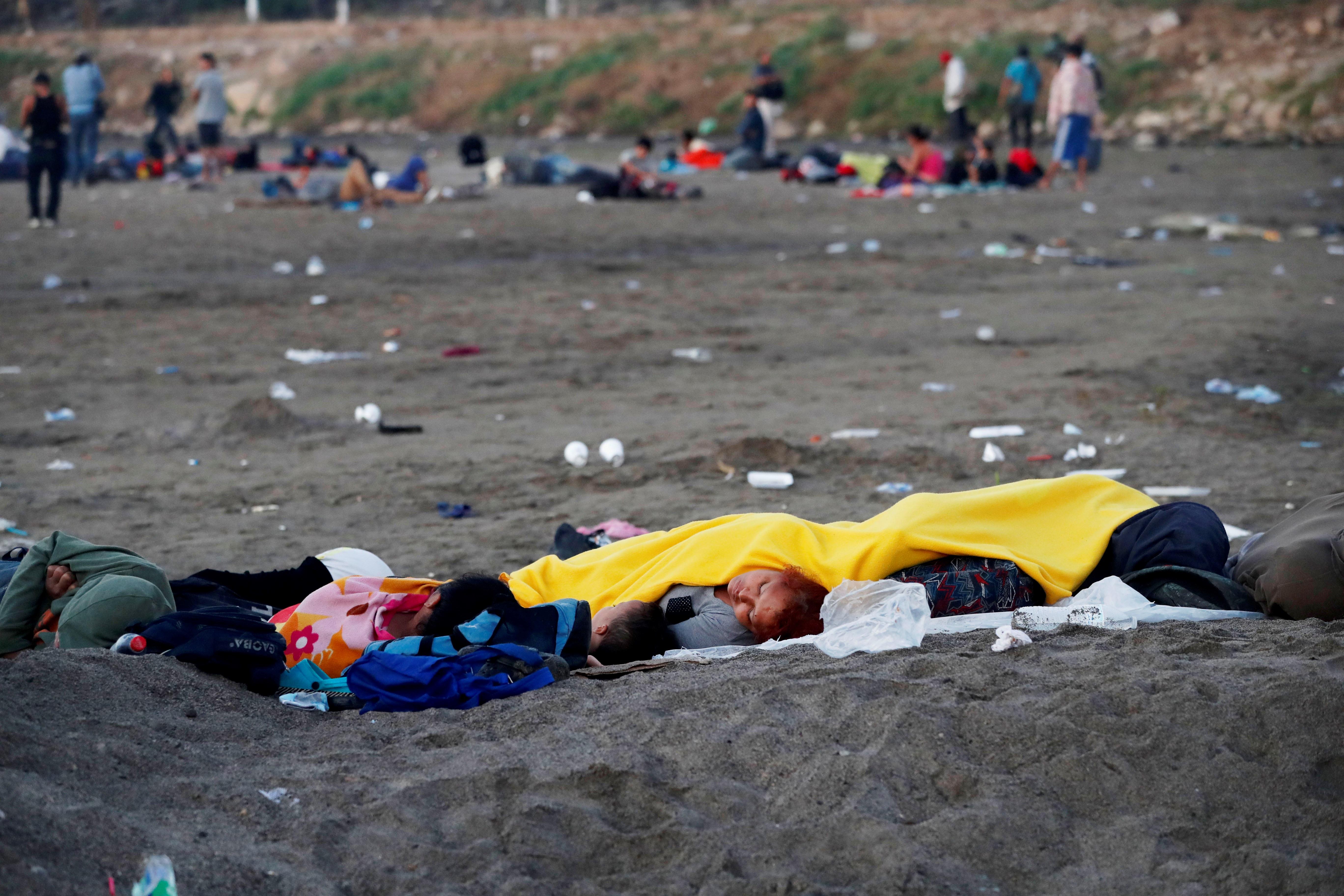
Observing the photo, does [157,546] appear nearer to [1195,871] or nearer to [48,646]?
[48,646]

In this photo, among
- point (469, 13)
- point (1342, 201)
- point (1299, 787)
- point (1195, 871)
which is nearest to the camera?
point (1195, 871)

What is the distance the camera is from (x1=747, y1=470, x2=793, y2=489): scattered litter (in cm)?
577

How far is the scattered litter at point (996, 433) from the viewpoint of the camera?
638 centimetres

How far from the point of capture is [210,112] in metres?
18.5

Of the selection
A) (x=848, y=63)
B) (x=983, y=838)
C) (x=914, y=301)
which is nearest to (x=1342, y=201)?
(x=914, y=301)

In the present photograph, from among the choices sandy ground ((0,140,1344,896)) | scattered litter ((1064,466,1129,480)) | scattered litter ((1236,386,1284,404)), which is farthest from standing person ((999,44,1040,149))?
scattered litter ((1064,466,1129,480))

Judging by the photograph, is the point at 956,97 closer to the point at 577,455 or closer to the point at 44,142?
the point at 44,142

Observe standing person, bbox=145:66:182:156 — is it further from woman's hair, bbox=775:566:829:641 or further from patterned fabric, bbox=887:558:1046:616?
patterned fabric, bbox=887:558:1046:616

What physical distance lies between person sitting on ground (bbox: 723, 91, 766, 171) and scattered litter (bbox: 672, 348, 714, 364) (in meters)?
11.7

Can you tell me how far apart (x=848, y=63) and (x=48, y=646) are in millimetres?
28372

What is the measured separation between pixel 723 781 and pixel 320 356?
20.8ft

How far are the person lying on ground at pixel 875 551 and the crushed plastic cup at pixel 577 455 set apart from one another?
6.31 feet

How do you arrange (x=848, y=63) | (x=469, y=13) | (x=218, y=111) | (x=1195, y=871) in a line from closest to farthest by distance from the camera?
(x=1195, y=871) → (x=218, y=111) → (x=848, y=63) → (x=469, y=13)

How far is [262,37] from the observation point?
38844mm
